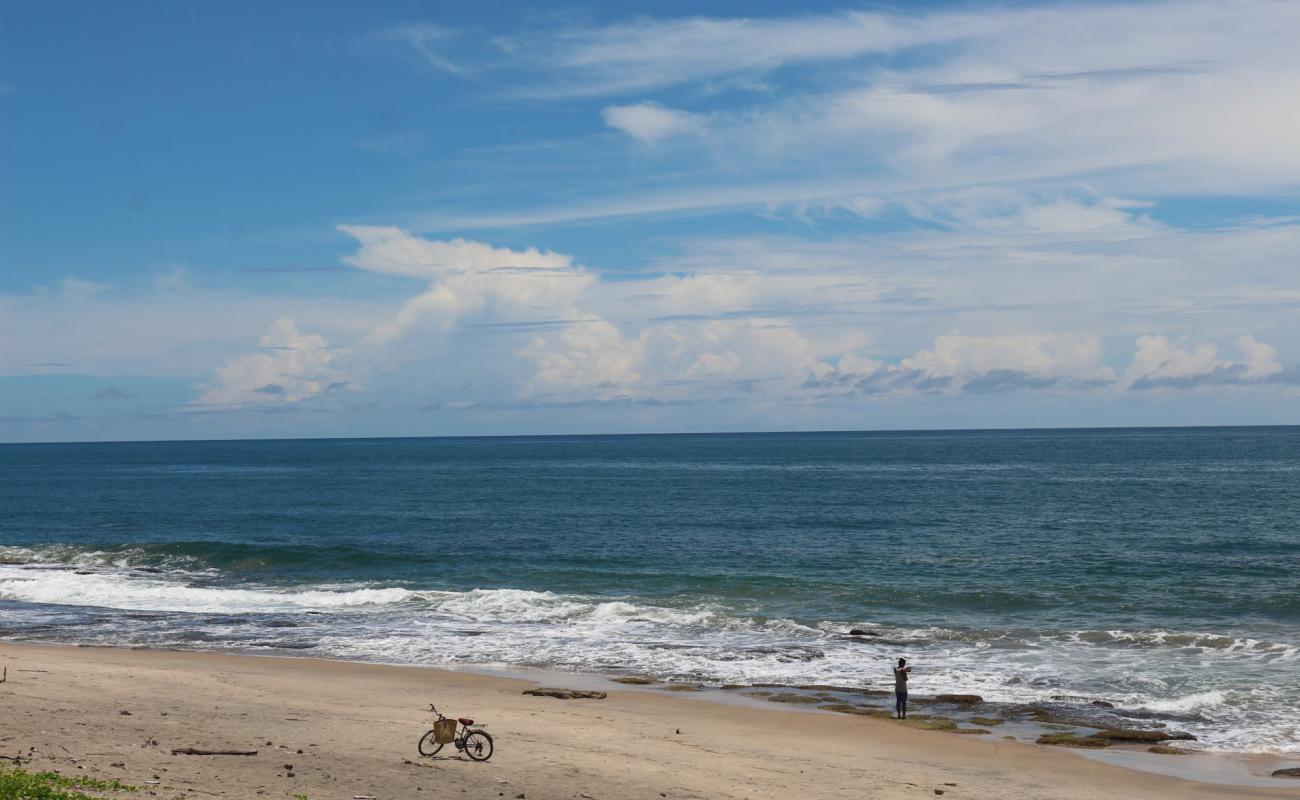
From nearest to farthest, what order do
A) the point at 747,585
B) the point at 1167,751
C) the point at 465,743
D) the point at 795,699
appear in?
the point at 465,743, the point at 1167,751, the point at 795,699, the point at 747,585

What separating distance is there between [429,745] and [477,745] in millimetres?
1353

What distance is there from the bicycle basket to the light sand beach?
503 millimetres

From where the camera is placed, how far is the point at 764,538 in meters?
63.9

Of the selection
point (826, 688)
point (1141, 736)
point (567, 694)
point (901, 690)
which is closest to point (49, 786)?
point (567, 694)

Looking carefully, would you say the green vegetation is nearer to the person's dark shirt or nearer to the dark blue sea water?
the person's dark shirt

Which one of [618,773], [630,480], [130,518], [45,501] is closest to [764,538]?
[618,773]

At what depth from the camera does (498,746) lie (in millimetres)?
21719

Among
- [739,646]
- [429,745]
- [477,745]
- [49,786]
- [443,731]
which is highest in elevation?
[49,786]

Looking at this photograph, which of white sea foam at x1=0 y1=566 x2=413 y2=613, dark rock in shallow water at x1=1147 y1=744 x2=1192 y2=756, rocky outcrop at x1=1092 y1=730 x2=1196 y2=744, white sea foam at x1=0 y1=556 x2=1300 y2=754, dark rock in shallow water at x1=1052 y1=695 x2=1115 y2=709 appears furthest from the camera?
white sea foam at x1=0 y1=566 x2=413 y2=613

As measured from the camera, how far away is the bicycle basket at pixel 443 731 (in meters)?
20.1

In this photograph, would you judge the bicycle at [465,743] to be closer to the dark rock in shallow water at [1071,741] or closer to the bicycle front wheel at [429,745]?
the bicycle front wheel at [429,745]

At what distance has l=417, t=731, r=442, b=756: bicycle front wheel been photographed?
20.4 metres

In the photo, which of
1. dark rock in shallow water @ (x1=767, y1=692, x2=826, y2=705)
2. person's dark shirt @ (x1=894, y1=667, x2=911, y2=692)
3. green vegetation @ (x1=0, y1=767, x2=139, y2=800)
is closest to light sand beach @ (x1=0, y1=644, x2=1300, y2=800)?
green vegetation @ (x1=0, y1=767, x2=139, y2=800)

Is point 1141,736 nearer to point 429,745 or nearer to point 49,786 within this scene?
point 429,745
